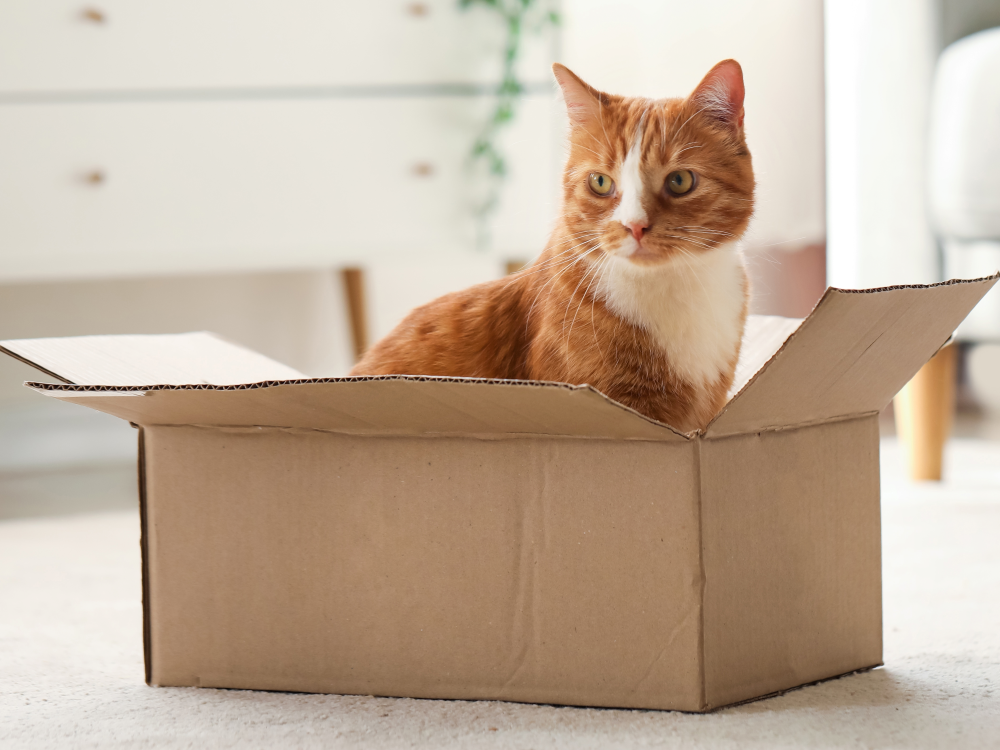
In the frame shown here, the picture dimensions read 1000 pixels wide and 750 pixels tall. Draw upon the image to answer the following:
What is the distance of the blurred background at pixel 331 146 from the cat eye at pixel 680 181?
0.78 metres

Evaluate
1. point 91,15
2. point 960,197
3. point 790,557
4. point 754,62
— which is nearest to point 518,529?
point 790,557

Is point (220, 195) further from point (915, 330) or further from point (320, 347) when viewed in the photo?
point (915, 330)

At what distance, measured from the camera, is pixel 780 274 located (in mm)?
2260

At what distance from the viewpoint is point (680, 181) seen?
2.54 ft

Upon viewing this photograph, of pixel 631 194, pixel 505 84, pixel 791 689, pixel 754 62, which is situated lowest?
pixel 791 689

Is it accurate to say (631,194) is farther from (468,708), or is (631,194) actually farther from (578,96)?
(468,708)

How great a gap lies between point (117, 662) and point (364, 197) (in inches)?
42.3

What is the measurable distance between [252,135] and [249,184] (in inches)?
3.2

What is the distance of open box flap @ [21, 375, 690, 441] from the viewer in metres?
0.60

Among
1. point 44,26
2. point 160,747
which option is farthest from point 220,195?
point 160,747

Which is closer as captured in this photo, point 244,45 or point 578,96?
point 578,96

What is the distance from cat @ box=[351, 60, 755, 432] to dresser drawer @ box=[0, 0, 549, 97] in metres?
0.96

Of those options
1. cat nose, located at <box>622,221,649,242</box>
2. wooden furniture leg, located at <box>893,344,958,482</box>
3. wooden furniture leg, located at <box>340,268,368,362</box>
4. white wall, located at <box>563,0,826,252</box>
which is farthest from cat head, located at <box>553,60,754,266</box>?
white wall, located at <box>563,0,826,252</box>

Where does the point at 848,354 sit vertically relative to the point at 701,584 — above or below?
above
